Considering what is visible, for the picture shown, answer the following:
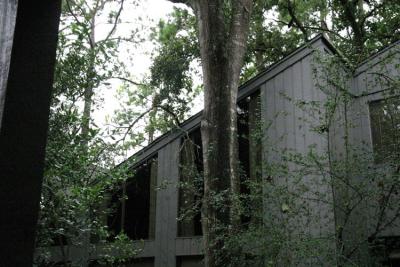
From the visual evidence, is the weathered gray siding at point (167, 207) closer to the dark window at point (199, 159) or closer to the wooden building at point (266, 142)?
the wooden building at point (266, 142)

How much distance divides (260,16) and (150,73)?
507 cm

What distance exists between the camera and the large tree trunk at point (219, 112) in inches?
310

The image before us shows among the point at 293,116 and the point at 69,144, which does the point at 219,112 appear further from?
the point at 69,144

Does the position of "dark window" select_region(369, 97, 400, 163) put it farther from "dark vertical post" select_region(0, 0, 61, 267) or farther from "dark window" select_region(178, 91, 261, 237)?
"dark vertical post" select_region(0, 0, 61, 267)

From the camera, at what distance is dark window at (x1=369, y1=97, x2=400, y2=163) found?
8.16m

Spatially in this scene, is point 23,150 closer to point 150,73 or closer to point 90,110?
point 90,110

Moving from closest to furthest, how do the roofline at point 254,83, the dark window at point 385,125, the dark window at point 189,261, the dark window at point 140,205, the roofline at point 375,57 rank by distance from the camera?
the dark window at point 385,125 < the roofline at point 375,57 < the roofline at point 254,83 < the dark window at point 189,261 < the dark window at point 140,205

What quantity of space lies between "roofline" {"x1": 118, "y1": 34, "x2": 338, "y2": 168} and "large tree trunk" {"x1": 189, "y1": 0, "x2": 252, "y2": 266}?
65 cm

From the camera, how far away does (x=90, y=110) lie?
8148 mm

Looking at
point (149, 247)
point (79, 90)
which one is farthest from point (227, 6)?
point (79, 90)

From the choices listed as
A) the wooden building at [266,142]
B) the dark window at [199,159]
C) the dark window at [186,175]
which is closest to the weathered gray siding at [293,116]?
the wooden building at [266,142]

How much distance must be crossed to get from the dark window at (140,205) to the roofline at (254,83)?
0.96ft

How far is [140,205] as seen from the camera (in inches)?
434

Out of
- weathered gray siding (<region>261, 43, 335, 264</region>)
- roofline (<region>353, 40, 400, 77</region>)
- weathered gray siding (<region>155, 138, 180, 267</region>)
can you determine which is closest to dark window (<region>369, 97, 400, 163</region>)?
roofline (<region>353, 40, 400, 77</region>)
